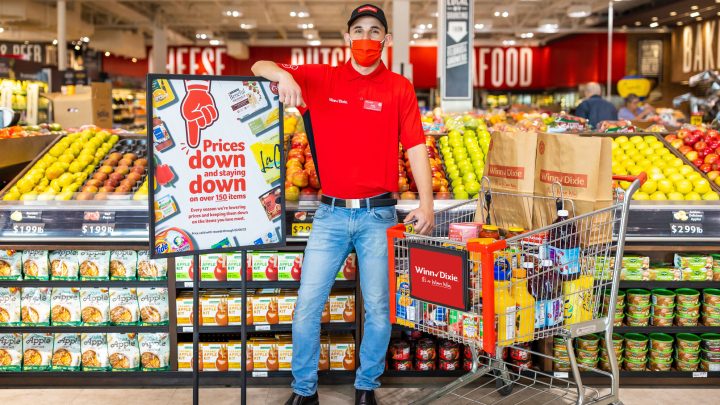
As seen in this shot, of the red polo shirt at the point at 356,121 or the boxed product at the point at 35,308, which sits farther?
the boxed product at the point at 35,308

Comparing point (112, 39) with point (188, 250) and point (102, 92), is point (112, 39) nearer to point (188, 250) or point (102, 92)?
point (102, 92)

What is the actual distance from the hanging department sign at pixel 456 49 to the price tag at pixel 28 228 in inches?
202

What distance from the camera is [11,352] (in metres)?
3.84

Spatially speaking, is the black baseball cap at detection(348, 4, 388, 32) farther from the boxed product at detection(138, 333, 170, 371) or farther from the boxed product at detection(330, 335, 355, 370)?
the boxed product at detection(138, 333, 170, 371)

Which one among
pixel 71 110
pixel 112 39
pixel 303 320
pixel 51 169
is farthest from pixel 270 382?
pixel 112 39

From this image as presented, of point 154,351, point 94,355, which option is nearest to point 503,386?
point 154,351

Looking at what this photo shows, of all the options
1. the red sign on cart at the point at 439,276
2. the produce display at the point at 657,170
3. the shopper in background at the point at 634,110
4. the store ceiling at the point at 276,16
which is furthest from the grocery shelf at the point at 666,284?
the store ceiling at the point at 276,16

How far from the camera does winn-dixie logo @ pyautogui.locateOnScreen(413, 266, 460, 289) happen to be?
2.68m

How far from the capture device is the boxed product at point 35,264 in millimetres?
3805

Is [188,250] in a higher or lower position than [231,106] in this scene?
lower

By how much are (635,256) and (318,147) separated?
72.3 inches

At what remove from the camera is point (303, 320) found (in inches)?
130

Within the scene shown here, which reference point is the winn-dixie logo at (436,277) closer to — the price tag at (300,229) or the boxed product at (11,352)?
the price tag at (300,229)

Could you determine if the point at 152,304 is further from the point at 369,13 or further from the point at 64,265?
the point at 369,13
